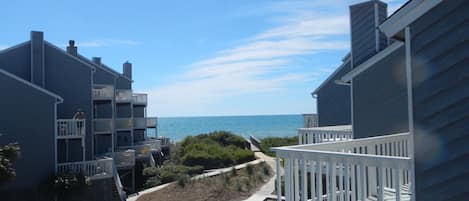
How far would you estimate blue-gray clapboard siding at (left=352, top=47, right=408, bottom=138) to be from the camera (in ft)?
32.9

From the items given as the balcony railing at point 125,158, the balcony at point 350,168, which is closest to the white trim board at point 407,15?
the balcony at point 350,168

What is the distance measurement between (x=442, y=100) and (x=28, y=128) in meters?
17.1

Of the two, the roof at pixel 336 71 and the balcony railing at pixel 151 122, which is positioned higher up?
the roof at pixel 336 71

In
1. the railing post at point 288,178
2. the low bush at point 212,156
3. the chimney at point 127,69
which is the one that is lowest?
the low bush at point 212,156

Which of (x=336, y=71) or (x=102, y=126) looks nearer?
(x=336, y=71)

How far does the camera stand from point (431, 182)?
450cm

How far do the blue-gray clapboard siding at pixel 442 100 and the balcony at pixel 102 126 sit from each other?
21.3 metres

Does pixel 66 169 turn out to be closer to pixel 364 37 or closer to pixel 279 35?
pixel 279 35

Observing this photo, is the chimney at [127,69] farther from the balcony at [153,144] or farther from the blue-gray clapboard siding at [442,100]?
the blue-gray clapboard siding at [442,100]

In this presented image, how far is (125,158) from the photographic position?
24.1 m

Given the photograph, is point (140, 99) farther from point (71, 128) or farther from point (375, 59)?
point (375, 59)

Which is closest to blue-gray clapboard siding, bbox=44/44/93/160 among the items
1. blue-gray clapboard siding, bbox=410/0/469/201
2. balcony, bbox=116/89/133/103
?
balcony, bbox=116/89/133/103

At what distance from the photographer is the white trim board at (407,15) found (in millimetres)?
4473

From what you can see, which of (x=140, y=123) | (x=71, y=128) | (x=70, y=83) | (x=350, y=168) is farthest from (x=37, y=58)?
(x=350, y=168)
